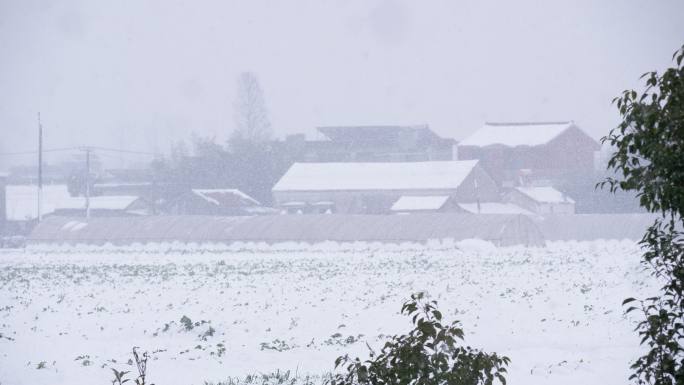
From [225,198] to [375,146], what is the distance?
2197 cm

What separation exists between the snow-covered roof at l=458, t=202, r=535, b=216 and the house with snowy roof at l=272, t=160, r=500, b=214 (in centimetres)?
100

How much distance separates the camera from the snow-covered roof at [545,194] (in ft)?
272

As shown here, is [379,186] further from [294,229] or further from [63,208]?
[63,208]

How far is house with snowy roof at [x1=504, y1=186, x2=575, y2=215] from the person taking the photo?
82050 millimetres

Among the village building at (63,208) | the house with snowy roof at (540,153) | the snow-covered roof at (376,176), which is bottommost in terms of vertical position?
the village building at (63,208)

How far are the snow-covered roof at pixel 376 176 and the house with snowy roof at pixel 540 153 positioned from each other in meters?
7.95

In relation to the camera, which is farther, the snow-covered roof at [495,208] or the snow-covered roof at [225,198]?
the snow-covered roof at [225,198]

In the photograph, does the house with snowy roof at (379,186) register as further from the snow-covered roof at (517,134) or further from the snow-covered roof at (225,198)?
the snow-covered roof at (517,134)

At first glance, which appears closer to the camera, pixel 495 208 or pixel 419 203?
pixel 419 203

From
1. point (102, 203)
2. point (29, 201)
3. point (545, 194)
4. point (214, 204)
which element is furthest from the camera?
point (29, 201)

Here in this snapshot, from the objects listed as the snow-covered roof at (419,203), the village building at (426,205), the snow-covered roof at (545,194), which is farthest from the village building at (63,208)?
the snow-covered roof at (545,194)

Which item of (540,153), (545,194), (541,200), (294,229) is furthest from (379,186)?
(294,229)

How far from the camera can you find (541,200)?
82.4 metres

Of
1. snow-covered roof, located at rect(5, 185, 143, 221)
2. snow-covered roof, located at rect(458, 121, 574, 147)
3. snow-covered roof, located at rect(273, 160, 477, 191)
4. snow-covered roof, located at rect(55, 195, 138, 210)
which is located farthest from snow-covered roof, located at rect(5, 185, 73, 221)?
snow-covered roof, located at rect(458, 121, 574, 147)
